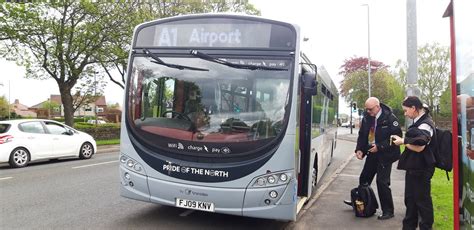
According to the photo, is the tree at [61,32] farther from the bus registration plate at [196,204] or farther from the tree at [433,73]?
the tree at [433,73]

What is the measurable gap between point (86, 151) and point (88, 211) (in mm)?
9653

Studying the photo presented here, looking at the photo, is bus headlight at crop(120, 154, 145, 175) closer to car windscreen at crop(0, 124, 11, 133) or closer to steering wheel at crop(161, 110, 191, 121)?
steering wheel at crop(161, 110, 191, 121)

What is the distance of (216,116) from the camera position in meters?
5.43

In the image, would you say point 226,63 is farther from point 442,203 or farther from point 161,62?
point 442,203

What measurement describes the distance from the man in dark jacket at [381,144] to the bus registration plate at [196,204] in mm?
2578

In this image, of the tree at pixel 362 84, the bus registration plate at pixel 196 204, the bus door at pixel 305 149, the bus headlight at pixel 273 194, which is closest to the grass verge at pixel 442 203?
the bus door at pixel 305 149

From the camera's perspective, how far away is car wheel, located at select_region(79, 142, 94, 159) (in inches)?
614

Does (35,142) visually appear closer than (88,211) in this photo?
No

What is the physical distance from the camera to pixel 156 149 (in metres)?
5.59

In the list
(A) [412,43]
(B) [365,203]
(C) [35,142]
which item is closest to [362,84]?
(A) [412,43]

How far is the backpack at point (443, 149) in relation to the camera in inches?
197

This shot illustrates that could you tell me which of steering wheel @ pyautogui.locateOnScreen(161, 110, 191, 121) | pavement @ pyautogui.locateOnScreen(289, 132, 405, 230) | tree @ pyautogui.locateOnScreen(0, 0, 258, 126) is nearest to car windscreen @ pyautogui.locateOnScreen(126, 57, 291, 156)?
steering wheel @ pyautogui.locateOnScreen(161, 110, 191, 121)

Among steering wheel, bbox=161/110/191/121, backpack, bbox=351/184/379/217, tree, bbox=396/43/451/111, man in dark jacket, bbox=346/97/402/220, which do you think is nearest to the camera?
steering wheel, bbox=161/110/191/121

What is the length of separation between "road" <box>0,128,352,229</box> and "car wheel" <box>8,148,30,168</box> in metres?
3.26
